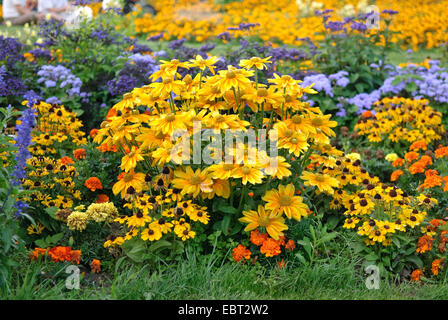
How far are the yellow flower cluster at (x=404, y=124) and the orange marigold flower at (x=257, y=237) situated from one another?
2054 millimetres

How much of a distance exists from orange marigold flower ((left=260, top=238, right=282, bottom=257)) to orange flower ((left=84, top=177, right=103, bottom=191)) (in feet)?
3.86

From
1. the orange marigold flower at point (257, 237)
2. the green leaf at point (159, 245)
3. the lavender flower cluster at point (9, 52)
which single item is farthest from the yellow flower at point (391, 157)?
the lavender flower cluster at point (9, 52)

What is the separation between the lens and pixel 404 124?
15.6 ft

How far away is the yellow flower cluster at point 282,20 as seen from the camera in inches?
347

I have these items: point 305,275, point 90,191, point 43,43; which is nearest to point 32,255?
point 90,191

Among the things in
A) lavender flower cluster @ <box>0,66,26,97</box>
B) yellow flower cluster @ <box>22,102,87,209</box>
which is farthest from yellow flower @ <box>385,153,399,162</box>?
lavender flower cluster @ <box>0,66,26,97</box>

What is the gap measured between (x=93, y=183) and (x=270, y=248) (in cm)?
124

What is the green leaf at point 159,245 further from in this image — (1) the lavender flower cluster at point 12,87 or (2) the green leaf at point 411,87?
(2) the green leaf at point 411,87

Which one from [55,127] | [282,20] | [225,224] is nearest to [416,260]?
[225,224]

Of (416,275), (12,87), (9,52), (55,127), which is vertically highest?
(9,52)

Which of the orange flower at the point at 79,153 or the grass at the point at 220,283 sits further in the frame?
the orange flower at the point at 79,153

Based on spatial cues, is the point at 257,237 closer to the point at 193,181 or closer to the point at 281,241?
the point at 281,241

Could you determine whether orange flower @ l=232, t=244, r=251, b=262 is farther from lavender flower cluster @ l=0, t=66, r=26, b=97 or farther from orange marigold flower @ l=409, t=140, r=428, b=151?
lavender flower cluster @ l=0, t=66, r=26, b=97
